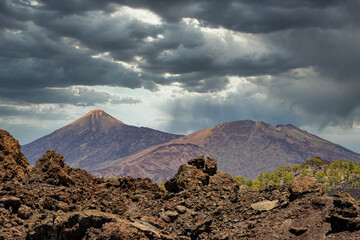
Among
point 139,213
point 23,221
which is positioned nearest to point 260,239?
point 139,213

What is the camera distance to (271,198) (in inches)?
1060

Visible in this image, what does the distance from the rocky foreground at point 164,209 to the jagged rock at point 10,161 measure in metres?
0.11

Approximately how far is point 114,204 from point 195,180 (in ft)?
27.5

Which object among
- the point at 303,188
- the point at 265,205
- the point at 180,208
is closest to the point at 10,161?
the point at 180,208

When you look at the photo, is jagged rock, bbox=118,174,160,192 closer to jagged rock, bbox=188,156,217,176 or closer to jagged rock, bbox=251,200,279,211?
jagged rock, bbox=188,156,217,176

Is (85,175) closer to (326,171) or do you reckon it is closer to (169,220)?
(169,220)

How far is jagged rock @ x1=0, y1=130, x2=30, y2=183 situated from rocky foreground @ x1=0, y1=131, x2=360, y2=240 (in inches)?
4.3

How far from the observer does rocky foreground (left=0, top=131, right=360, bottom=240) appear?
21.3 m

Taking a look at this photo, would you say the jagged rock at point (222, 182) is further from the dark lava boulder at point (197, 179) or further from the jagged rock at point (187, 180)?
the jagged rock at point (187, 180)

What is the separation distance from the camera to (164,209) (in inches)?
1064

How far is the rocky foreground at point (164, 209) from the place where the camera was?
21.3 m

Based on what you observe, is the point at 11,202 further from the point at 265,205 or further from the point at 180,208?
the point at 265,205

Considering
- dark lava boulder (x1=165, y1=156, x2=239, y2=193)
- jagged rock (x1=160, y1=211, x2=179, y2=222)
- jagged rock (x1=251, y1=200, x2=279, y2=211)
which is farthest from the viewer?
dark lava boulder (x1=165, y1=156, x2=239, y2=193)

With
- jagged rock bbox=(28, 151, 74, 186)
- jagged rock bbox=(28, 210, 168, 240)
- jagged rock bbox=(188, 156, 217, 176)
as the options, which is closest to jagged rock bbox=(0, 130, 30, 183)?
jagged rock bbox=(28, 151, 74, 186)
